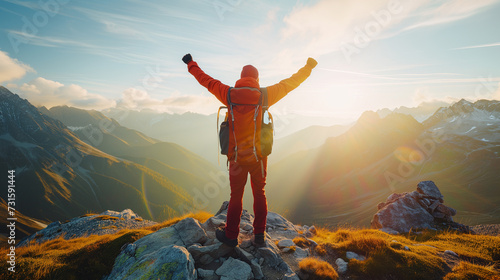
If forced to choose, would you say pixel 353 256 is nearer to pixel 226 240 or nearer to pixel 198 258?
pixel 226 240

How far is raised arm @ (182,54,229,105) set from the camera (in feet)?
18.5

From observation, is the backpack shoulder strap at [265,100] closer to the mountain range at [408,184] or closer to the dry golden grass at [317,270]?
the dry golden grass at [317,270]

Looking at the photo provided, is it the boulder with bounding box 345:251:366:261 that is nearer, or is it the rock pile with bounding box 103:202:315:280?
the rock pile with bounding box 103:202:315:280

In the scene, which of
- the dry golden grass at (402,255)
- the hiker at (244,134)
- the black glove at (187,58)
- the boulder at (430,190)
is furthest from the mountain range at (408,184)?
the black glove at (187,58)

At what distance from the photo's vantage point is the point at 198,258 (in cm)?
563

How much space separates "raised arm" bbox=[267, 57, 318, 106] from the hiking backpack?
221 mm

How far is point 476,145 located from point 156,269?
294 m

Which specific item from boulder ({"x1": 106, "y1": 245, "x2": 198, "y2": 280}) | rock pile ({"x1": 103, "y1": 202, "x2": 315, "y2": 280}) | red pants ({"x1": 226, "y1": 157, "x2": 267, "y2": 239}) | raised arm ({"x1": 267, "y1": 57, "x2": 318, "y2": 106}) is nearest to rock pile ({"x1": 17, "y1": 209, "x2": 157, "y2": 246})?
rock pile ({"x1": 103, "y1": 202, "x2": 315, "y2": 280})

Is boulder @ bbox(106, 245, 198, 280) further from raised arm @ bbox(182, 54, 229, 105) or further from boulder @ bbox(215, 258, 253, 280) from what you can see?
raised arm @ bbox(182, 54, 229, 105)

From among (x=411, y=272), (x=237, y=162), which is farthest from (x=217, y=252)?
(x=411, y=272)

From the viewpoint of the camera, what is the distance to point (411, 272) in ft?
17.4

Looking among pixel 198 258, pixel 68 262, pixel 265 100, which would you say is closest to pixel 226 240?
pixel 198 258

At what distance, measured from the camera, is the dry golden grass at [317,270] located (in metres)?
5.16

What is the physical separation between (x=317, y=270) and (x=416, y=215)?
13874 mm
